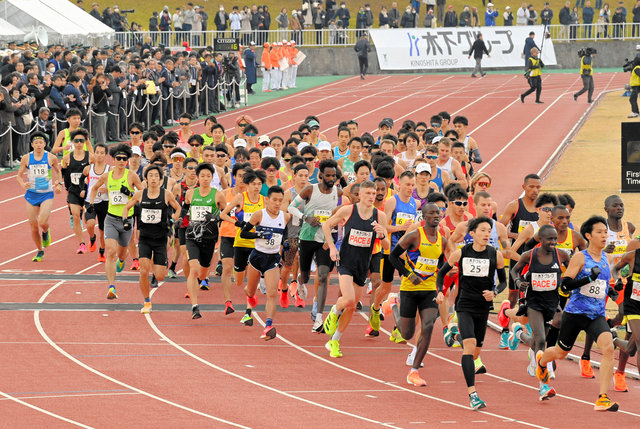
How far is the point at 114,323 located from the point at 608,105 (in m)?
27.2

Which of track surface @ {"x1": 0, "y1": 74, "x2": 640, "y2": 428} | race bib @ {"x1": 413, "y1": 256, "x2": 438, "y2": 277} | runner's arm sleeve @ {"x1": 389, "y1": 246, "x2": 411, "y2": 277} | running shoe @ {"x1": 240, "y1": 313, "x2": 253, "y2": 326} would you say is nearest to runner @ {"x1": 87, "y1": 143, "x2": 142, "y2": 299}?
track surface @ {"x1": 0, "y1": 74, "x2": 640, "y2": 428}

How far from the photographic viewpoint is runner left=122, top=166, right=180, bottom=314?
12.2 m

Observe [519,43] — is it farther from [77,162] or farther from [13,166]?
[77,162]

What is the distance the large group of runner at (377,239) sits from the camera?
9133mm

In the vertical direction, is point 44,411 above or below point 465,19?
below

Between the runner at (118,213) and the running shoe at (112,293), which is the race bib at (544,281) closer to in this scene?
the runner at (118,213)

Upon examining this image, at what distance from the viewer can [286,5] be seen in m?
56.2

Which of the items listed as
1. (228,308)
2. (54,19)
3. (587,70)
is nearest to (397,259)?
(228,308)

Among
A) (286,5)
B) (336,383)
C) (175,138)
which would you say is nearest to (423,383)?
(336,383)

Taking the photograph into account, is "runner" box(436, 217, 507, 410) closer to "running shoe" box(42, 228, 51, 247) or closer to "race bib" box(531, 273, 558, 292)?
"race bib" box(531, 273, 558, 292)

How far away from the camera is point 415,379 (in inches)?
374

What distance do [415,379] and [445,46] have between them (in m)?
37.4

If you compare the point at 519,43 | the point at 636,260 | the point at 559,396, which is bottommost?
the point at 559,396

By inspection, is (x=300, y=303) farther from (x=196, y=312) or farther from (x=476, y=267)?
(x=476, y=267)
